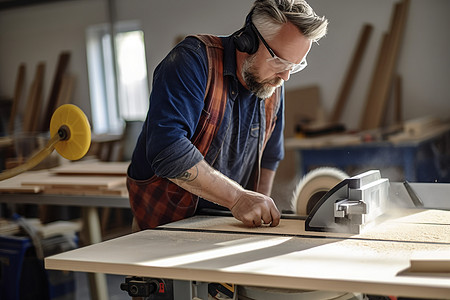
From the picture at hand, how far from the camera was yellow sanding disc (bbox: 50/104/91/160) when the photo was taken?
1.86 m

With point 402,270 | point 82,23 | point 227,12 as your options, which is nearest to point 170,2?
point 227,12

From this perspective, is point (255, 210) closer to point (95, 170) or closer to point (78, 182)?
point (78, 182)

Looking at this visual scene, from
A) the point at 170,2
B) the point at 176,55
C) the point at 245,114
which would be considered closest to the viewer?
the point at 176,55

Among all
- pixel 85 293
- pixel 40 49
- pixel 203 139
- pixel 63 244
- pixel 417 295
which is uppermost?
pixel 40 49

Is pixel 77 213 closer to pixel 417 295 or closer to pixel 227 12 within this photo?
pixel 227 12

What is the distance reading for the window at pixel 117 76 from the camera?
24.5 feet

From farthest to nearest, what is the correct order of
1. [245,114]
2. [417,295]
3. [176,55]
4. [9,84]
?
1. [9,84]
2. [245,114]
3. [176,55]
4. [417,295]

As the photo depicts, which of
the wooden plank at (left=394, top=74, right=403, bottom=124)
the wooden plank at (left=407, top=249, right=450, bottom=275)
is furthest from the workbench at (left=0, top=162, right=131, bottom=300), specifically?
the wooden plank at (left=394, top=74, right=403, bottom=124)

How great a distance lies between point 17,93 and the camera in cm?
838

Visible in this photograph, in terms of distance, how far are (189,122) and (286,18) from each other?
1.60 ft

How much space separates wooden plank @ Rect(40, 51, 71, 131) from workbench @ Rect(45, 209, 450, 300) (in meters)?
6.66

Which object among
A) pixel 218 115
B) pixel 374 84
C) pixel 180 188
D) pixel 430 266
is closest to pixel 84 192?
pixel 180 188

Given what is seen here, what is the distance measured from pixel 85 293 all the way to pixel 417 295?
346 cm

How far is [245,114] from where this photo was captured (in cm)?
210
